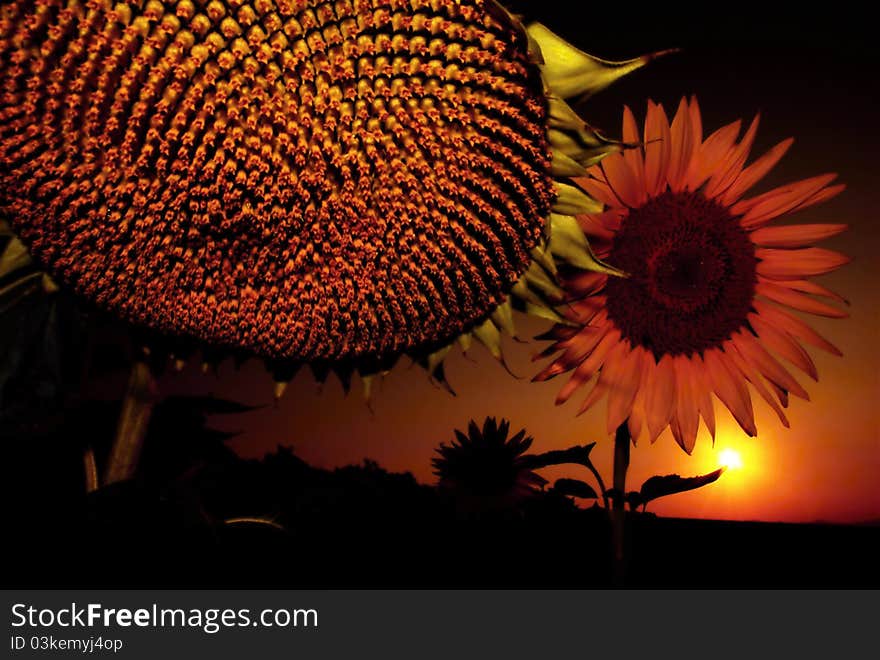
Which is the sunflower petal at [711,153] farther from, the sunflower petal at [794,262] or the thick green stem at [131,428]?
the thick green stem at [131,428]

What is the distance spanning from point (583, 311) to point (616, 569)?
0.28 metres

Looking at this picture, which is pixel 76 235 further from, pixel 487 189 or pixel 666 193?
pixel 666 193

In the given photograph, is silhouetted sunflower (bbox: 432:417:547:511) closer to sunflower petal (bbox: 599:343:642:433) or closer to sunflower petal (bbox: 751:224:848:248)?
sunflower petal (bbox: 599:343:642:433)

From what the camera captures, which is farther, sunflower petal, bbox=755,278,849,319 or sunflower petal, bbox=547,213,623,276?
sunflower petal, bbox=755,278,849,319

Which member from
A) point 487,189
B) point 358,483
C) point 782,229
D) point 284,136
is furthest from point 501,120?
point 358,483

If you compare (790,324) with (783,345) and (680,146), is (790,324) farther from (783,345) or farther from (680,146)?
(680,146)

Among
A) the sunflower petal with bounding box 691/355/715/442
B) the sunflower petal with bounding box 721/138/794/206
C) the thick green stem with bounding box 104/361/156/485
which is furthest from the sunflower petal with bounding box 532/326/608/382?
the thick green stem with bounding box 104/361/156/485

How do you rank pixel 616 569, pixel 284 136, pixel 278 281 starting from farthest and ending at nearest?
pixel 616 569, pixel 278 281, pixel 284 136

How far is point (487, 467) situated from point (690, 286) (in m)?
0.50

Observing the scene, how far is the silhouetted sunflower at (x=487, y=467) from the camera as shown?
103 cm

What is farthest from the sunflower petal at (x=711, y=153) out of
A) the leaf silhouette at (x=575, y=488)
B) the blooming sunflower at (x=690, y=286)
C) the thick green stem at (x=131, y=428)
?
the thick green stem at (x=131, y=428)

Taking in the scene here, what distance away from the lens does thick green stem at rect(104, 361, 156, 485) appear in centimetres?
73

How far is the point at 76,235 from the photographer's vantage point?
0.55 meters

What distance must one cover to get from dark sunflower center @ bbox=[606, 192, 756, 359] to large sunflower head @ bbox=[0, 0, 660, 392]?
169 mm
